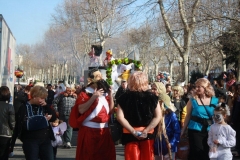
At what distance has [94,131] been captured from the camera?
7.23 m

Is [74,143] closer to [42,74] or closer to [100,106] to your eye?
[100,106]

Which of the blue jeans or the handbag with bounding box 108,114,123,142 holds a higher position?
the handbag with bounding box 108,114,123,142

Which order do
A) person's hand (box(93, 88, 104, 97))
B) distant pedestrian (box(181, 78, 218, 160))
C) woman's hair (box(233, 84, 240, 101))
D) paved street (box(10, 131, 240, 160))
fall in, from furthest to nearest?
woman's hair (box(233, 84, 240, 101)) < paved street (box(10, 131, 240, 160)) < distant pedestrian (box(181, 78, 218, 160)) < person's hand (box(93, 88, 104, 97))

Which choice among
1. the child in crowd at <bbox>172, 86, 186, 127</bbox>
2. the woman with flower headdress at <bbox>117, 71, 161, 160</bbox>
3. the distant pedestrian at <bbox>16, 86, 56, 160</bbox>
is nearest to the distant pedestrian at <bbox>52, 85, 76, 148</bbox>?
the child in crowd at <bbox>172, 86, 186, 127</bbox>

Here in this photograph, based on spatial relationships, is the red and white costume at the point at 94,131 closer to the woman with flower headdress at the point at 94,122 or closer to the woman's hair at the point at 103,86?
the woman with flower headdress at the point at 94,122

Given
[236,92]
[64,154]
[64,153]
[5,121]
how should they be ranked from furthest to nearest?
[64,153]
[64,154]
[236,92]
[5,121]

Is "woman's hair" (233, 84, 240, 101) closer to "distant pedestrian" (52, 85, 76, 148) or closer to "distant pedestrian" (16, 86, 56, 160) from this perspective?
"distant pedestrian" (52, 85, 76, 148)

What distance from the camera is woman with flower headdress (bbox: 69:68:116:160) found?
718cm

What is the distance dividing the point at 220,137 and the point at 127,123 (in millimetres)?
1890

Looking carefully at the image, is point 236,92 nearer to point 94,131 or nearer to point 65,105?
point 65,105

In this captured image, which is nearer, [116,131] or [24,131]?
→ [116,131]

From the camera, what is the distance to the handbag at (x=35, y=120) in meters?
7.16

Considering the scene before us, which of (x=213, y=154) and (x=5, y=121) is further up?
(x=5, y=121)

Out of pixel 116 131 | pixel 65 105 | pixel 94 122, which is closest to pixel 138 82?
pixel 116 131
